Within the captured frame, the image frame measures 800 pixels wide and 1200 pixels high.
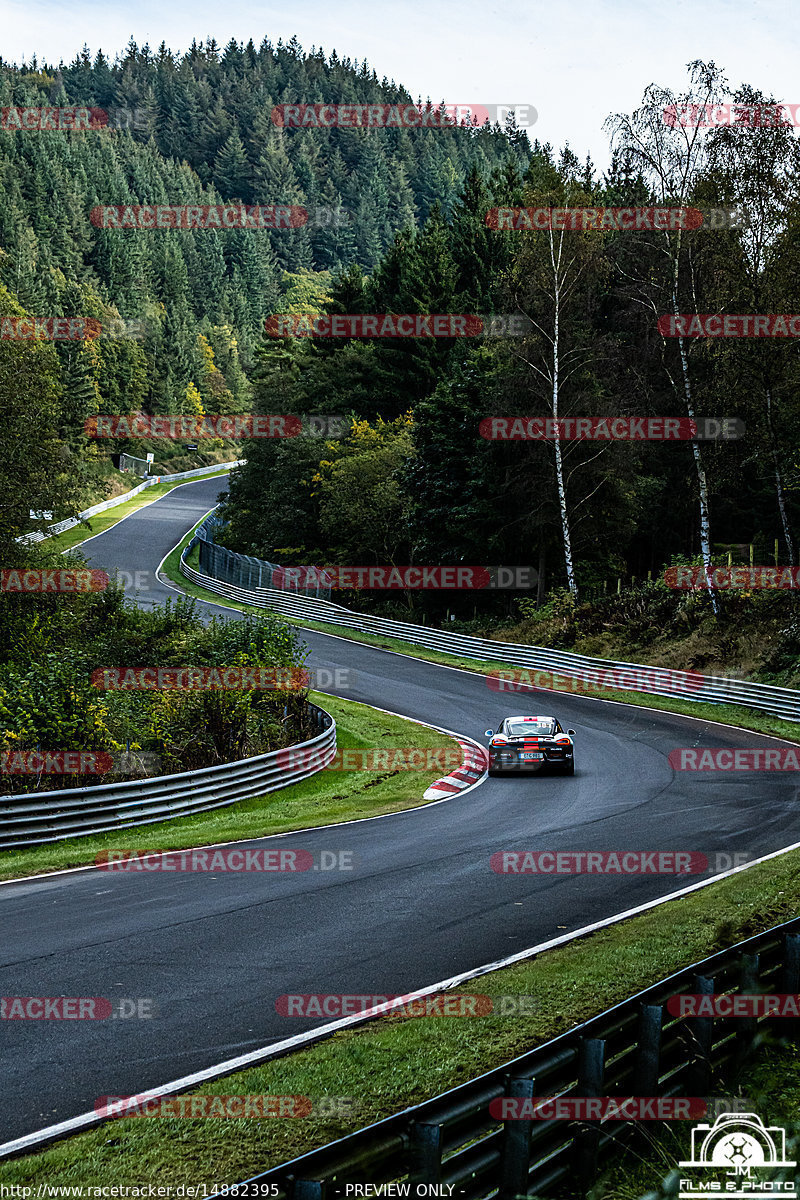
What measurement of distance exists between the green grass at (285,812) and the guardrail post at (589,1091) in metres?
9.59

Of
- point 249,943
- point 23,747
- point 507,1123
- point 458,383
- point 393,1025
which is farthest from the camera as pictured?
point 458,383

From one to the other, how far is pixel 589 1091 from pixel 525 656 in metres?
32.1

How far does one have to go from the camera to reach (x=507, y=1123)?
5391 millimetres

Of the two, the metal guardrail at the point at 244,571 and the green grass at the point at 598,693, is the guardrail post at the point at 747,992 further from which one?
the metal guardrail at the point at 244,571

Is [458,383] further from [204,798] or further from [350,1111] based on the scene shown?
[350,1111]

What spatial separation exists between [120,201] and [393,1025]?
180 meters

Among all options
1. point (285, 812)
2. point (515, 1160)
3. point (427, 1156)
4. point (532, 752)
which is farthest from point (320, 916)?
point (532, 752)

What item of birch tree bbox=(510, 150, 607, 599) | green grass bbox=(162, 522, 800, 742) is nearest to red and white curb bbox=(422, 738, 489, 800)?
green grass bbox=(162, 522, 800, 742)

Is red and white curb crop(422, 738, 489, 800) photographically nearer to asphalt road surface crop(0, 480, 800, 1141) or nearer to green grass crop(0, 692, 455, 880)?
green grass crop(0, 692, 455, 880)

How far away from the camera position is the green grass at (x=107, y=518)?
210 ft

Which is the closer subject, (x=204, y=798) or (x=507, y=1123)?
(x=507, y=1123)

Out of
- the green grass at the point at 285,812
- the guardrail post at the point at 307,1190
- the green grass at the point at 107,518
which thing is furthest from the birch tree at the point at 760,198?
the green grass at the point at 107,518

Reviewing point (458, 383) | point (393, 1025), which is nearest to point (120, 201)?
point (458, 383)

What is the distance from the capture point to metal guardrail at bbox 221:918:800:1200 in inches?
192
